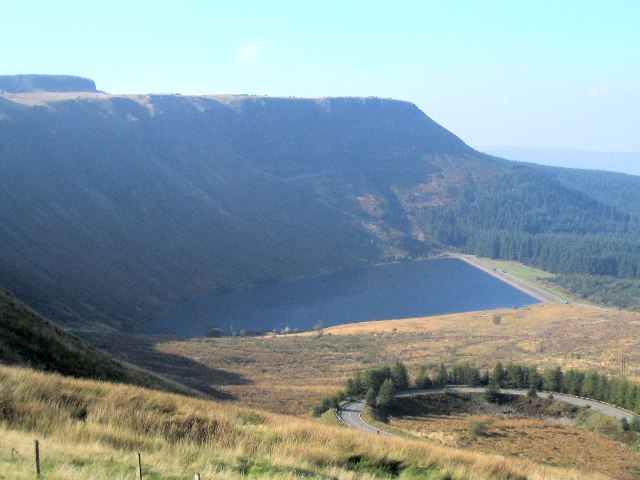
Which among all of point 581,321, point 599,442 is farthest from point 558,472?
point 581,321

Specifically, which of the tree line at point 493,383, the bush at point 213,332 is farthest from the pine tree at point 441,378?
the bush at point 213,332

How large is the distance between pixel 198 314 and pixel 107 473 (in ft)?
235

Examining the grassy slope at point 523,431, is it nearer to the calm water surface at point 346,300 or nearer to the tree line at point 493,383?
the tree line at point 493,383

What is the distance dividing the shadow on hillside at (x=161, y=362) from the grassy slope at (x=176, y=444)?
82.2 feet

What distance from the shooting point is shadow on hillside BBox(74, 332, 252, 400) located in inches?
1553

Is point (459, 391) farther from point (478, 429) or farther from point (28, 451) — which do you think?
point (28, 451)

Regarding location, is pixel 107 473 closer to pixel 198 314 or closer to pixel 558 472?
pixel 558 472

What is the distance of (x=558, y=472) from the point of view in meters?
9.23

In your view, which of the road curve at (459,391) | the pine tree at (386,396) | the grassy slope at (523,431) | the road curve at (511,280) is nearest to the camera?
the grassy slope at (523,431)

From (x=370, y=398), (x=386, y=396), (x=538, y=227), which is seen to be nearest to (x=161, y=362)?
(x=370, y=398)

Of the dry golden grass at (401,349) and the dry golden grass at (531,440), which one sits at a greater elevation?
the dry golden grass at (531,440)

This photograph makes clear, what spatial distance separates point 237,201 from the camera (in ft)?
396

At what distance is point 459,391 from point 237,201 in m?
88.8

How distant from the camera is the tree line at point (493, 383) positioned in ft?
108
